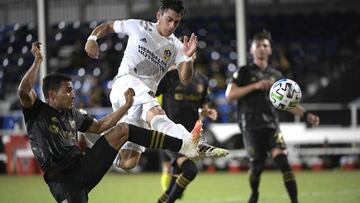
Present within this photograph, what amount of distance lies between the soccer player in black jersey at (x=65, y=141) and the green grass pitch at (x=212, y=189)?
4.12 m

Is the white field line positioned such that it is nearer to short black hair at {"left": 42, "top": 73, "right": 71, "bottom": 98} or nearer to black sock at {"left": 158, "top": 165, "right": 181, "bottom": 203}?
black sock at {"left": 158, "top": 165, "right": 181, "bottom": 203}

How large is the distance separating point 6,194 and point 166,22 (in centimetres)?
565

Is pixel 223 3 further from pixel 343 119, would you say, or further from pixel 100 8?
pixel 343 119

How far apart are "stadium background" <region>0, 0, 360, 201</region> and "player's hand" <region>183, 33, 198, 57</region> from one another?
315 inches

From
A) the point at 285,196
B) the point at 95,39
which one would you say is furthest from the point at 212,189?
the point at 95,39

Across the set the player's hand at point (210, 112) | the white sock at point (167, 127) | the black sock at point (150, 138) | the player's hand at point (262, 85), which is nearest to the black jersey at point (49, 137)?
the black sock at point (150, 138)

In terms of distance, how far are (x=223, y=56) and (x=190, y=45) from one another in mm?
12874

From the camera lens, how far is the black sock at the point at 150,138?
7.18 metres

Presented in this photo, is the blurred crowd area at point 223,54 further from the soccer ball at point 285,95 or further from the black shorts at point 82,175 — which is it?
the black shorts at point 82,175

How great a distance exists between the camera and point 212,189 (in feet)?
43.6

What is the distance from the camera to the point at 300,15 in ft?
74.7

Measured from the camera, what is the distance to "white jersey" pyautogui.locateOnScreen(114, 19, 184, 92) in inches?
323

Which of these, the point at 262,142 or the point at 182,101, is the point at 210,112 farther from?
the point at 262,142

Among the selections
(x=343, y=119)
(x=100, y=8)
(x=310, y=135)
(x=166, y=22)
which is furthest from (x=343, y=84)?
(x=166, y=22)
